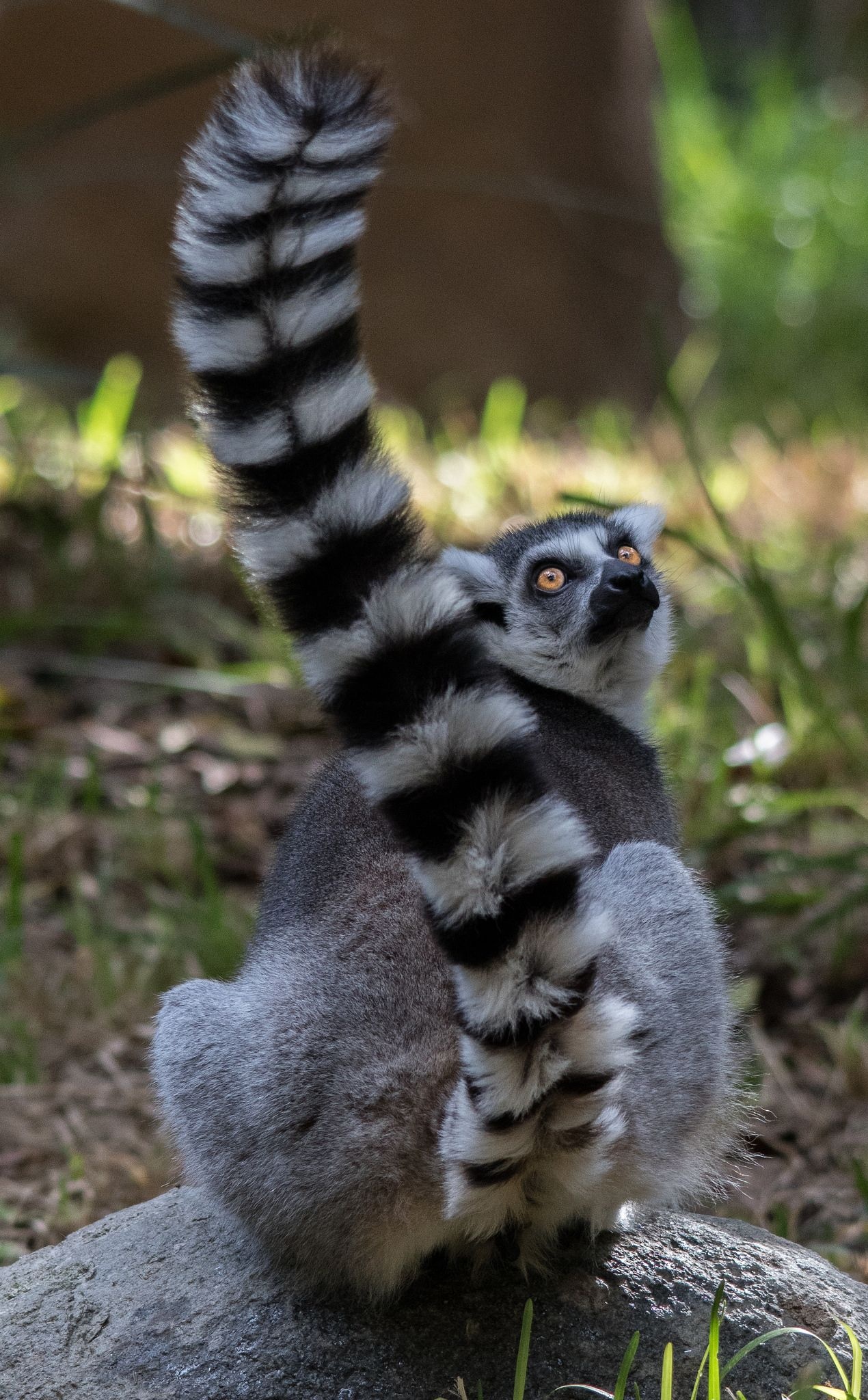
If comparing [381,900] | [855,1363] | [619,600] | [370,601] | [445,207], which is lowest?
[855,1363]

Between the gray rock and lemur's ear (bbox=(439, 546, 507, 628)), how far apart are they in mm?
1324

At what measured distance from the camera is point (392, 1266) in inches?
80.4

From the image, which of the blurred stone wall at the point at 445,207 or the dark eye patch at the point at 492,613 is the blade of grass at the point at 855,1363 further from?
the blurred stone wall at the point at 445,207

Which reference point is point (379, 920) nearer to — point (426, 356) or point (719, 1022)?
point (719, 1022)

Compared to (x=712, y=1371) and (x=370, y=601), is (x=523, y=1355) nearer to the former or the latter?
(x=712, y=1371)

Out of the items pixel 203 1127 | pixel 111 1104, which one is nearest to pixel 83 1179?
pixel 111 1104

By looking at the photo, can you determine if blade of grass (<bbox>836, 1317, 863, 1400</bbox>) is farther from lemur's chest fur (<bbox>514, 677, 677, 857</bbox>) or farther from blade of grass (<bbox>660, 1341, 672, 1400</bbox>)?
lemur's chest fur (<bbox>514, 677, 677, 857</bbox>)

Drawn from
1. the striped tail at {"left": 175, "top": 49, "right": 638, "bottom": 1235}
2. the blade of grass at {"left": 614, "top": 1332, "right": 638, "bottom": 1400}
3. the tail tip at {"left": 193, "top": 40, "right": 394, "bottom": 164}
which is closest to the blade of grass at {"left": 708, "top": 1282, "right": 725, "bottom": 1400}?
the blade of grass at {"left": 614, "top": 1332, "right": 638, "bottom": 1400}

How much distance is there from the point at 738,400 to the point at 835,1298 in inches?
340

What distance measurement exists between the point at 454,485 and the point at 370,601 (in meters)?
4.95

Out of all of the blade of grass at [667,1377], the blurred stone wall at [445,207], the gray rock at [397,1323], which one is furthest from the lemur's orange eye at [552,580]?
the blurred stone wall at [445,207]

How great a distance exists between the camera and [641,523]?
337 centimetres

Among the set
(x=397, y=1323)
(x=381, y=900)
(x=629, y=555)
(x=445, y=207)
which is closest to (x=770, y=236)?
(x=445, y=207)

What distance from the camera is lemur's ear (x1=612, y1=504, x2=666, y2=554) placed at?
323 cm
